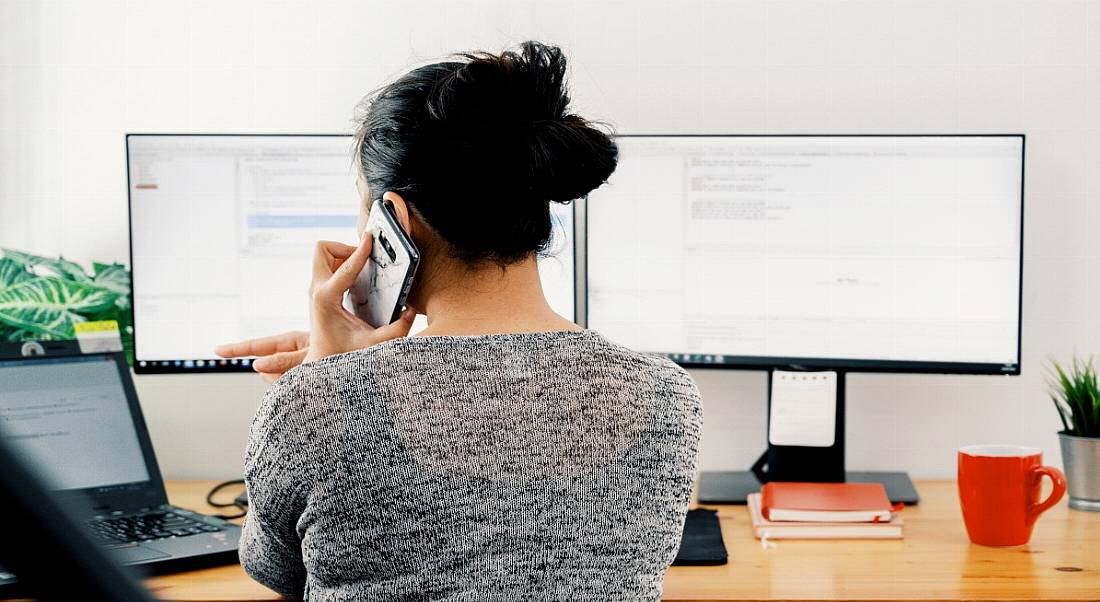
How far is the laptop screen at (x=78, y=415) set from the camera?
1467mm

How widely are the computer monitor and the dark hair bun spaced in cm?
65

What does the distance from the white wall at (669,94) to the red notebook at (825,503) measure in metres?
0.27

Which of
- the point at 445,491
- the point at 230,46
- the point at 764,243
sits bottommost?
the point at 445,491

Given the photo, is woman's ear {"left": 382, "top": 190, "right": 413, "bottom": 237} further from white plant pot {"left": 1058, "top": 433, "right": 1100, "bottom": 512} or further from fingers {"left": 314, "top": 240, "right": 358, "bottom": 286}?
white plant pot {"left": 1058, "top": 433, "right": 1100, "bottom": 512}

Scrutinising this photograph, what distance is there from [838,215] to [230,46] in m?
1.03

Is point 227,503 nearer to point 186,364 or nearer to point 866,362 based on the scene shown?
point 186,364

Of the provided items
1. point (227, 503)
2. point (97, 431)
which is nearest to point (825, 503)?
point (227, 503)

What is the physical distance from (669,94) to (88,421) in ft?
3.37

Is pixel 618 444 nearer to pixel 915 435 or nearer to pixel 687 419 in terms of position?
pixel 687 419

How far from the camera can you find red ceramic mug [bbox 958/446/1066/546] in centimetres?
134

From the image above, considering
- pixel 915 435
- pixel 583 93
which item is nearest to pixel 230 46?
pixel 583 93

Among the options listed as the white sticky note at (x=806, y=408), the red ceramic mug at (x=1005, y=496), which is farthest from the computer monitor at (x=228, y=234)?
the red ceramic mug at (x=1005, y=496)

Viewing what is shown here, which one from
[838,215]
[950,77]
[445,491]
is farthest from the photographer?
[950,77]

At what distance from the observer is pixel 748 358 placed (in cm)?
159
